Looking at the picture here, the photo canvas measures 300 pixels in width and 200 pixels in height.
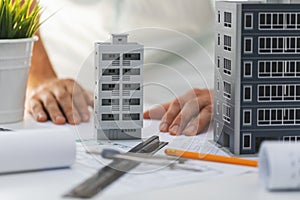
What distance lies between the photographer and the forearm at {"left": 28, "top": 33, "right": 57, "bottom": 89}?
5.04ft

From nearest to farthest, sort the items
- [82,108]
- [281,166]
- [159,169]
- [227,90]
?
[281,166]
[159,169]
[227,90]
[82,108]

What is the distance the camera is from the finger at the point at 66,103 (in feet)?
4.17

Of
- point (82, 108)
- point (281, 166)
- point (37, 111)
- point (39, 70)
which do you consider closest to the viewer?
point (281, 166)

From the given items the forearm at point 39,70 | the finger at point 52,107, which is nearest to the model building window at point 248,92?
the finger at point 52,107

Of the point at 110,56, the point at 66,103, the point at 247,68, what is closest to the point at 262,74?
the point at 247,68

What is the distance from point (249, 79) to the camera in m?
1.00

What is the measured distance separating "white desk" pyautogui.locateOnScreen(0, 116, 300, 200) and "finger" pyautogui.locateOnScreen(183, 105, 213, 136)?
0.16 meters

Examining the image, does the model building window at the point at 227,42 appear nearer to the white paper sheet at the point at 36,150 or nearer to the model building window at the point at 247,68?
the model building window at the point at 247,68

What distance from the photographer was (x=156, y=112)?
1110 mm

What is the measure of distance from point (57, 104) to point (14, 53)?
0.49 feet

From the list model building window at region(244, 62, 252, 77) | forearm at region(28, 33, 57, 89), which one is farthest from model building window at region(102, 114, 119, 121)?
forearm at region(28, 33, 57, 89)

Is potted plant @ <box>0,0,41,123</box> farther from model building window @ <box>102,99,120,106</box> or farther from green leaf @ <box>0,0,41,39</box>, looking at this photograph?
model building window @ <box>102,99,120,106</box>

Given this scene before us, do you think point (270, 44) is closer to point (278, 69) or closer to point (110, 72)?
point (278, 69)

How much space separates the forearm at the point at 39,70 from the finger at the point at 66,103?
6.1 inches
